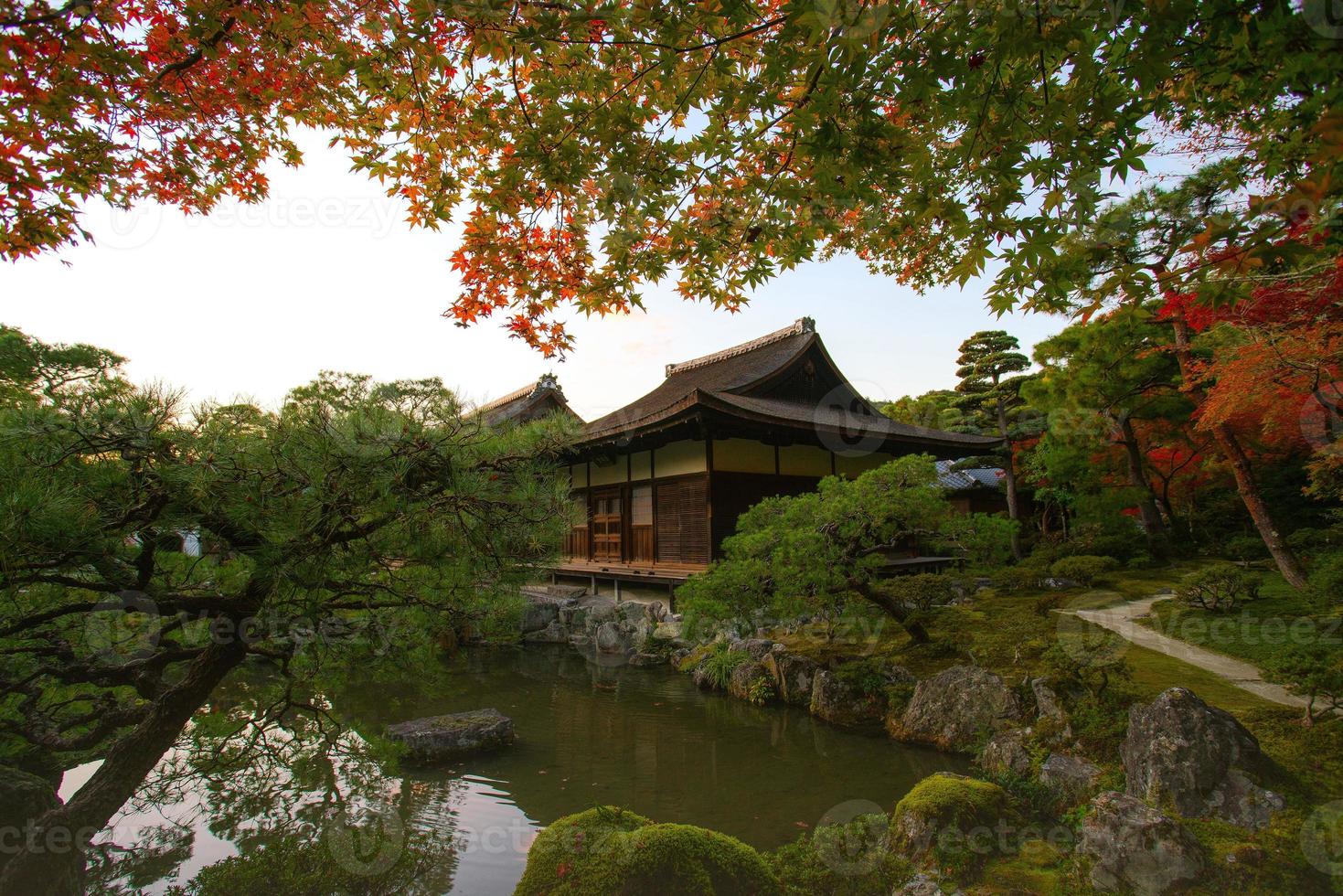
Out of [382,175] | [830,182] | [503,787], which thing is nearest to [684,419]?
[503,787]

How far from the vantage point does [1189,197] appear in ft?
30.5

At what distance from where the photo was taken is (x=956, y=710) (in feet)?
20.4

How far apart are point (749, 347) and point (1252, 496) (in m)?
10.4

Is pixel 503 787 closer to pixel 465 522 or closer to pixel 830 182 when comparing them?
pixel 465 522

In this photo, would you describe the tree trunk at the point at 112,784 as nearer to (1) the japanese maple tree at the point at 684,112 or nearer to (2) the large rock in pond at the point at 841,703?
(1) the japanese maple tree at the point at 684,112

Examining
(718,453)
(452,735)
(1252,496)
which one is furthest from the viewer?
(718,453)

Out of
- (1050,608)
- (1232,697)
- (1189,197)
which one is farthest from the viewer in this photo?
(1050,608)

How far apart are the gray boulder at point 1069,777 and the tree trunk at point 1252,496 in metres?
6.46

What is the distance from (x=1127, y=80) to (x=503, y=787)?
6476 millimetres

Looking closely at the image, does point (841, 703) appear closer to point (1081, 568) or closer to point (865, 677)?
point (865, 677)

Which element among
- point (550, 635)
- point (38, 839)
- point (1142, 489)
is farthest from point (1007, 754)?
point (1142, 489)

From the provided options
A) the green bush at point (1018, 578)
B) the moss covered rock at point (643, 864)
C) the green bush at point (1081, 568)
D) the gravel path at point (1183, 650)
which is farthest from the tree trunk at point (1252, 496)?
the moss covered rock at point (643, 864)

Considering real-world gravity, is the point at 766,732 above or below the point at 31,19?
below

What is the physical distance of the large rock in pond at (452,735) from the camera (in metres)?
6.32
